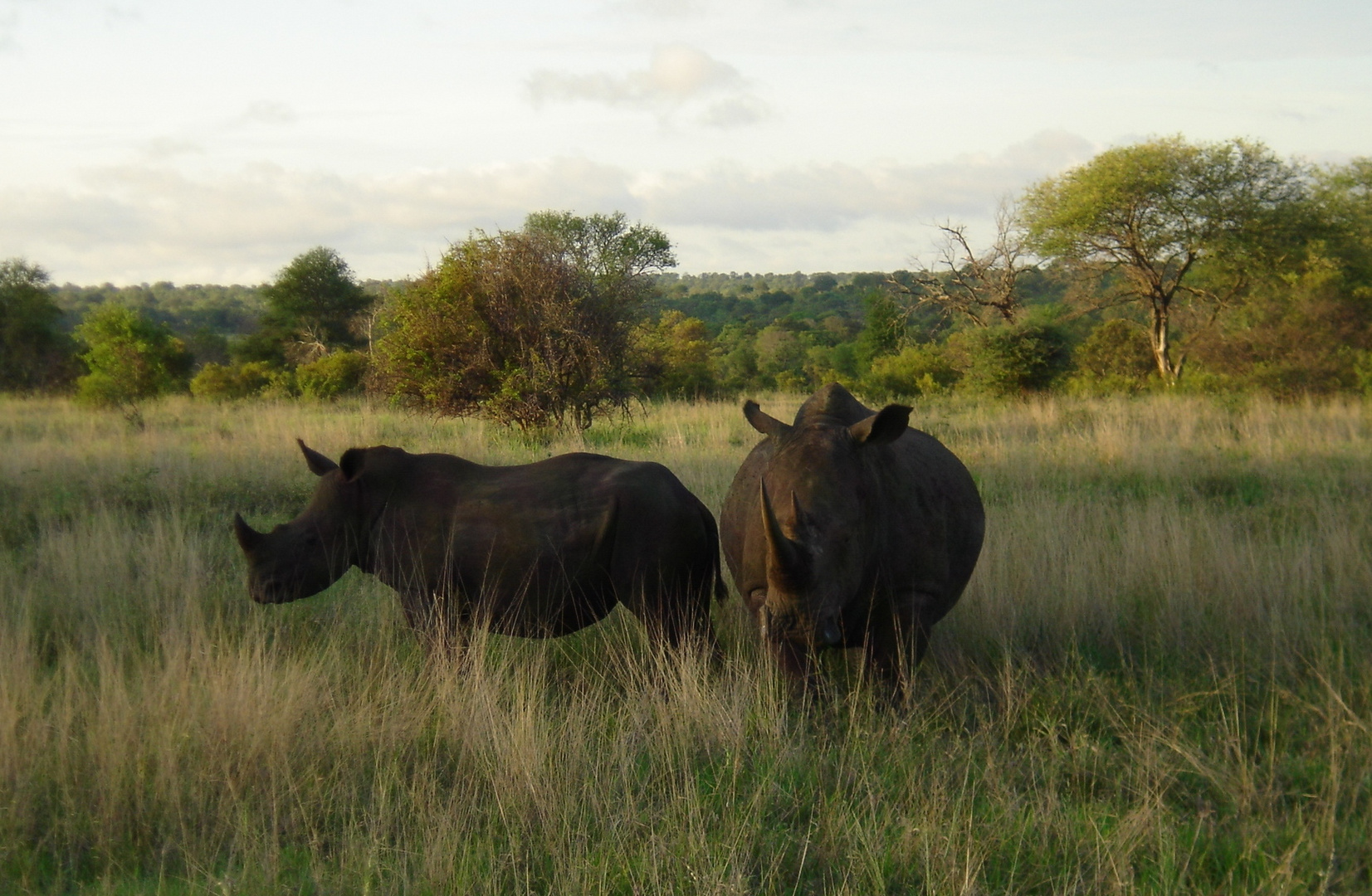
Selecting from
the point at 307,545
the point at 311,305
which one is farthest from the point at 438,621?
the point at 311,305

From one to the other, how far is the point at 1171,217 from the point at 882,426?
1010 inches

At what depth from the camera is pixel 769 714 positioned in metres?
3.88

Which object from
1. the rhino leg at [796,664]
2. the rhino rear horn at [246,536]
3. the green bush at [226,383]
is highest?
the green bush at [226,383]

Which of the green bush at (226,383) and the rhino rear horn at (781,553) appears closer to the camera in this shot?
the rhino rear horn at (781,553)

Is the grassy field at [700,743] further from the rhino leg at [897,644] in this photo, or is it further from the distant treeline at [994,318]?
the distant treeline at [994,318]

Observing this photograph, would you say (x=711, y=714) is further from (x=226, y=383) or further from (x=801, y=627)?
(x=226, y=383)

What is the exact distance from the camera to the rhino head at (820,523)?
3.25 meters

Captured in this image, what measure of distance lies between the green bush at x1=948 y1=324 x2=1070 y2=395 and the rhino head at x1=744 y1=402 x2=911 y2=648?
2030 cm

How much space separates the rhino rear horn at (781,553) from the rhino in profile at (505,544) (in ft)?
4.26

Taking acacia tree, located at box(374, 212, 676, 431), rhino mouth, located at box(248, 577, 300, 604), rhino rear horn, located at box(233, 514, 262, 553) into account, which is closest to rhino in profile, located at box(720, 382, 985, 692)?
rhino mouth, located at box(248, 577, 300, 604)

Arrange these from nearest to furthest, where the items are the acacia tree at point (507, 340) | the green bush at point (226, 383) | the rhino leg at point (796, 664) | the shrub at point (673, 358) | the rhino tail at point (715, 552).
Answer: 1. the rhino leg at point (796, 664)
2. the rhino tail at point (715, 552)
3. the acacia tree at point (507, 340)
4. the shrub at point (673, 358)
5. the green bush at point (226, 383)

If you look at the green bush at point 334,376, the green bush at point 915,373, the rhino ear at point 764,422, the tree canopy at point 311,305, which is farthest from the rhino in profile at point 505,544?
the tree canopy at point 311,305

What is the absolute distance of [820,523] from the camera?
345cm

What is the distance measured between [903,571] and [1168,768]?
1.19 metres
